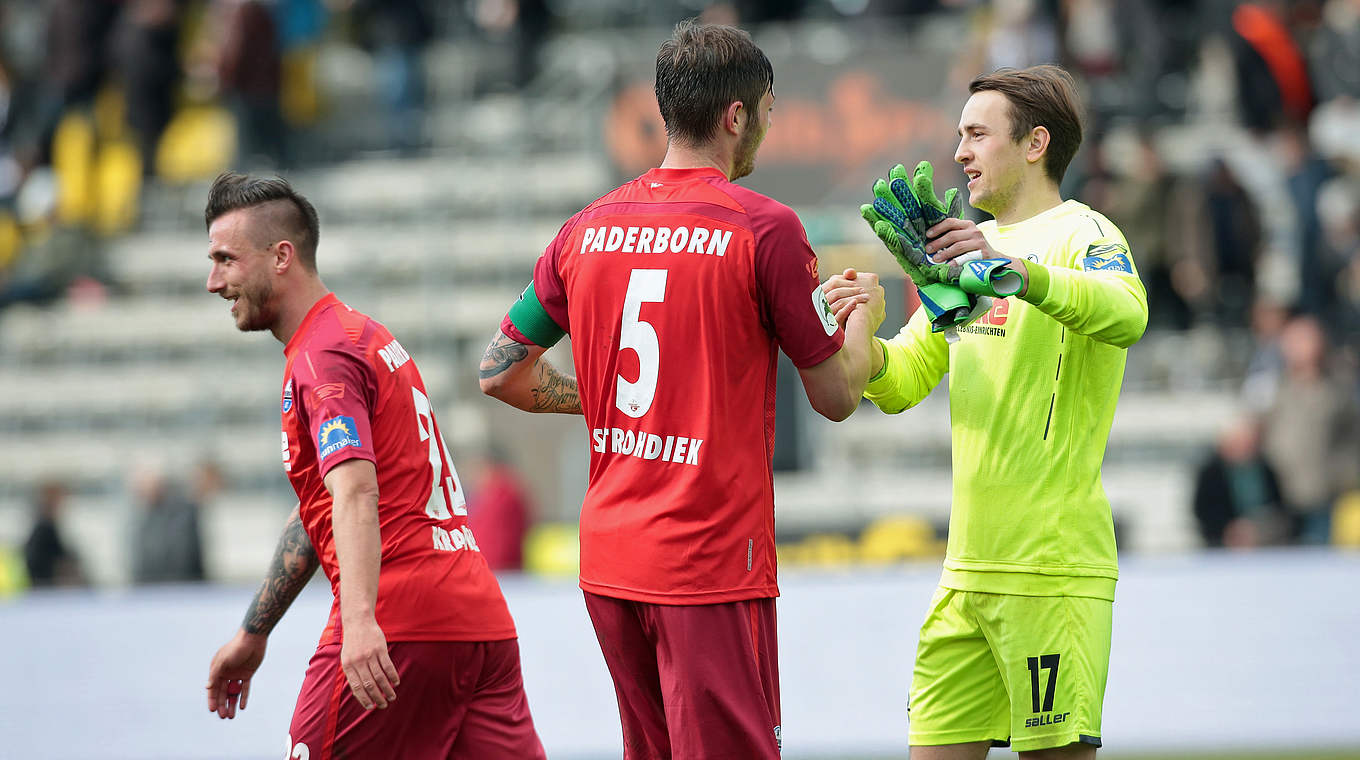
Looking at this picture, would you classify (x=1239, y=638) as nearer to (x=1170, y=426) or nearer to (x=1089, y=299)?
(x=1170, y=426)

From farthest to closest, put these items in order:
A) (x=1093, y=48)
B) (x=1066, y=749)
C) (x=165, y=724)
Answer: (x=1093, y=48) → (x=165, y=724) → (x=1066, y=749)

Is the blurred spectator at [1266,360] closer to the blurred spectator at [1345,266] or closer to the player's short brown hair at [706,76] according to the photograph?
the blurred spectator at [1345,266]

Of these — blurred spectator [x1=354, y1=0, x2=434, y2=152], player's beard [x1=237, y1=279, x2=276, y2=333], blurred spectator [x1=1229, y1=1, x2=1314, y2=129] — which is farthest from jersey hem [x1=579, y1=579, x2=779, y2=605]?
blurred spectator [x1=354, y1=0, x2=434, y2=152]

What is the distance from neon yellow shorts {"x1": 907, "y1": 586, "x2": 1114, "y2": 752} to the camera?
4.03 meters

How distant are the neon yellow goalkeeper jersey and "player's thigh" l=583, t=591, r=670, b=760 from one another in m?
0.89

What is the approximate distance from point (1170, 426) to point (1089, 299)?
9165 millimetres

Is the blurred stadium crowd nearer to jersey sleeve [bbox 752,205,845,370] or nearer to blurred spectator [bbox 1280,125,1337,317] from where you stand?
blurred spectator [bbox 1280,125,1337,317]

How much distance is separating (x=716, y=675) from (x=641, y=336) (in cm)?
85

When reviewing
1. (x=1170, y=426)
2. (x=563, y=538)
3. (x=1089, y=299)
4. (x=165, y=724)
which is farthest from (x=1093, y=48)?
(x=1089, y=299)

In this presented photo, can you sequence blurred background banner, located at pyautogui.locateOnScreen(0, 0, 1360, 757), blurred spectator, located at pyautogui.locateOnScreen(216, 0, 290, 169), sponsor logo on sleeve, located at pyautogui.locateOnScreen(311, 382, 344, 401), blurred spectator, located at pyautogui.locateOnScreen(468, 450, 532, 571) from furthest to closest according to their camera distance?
blurred spectator, located at pyautogui.locateOnScreen(216, 0, 290, 169) < blurred spectator, located at pyautogui.locateOnScreen(468, 450, 532, 571) < blurred background banner, located at pyautogui.locateOnScreen(0, 0, 1360, 757) < sponsor logo on sleeve, located at pyautogui.locateOnScreen(311, 382, 344, 401)

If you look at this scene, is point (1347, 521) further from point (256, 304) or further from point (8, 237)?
point (8, 237)

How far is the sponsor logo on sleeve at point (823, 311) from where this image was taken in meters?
3.80

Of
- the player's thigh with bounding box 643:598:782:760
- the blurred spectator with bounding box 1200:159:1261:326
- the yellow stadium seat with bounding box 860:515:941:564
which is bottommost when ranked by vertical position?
the yellow stadium seat with bounding box 860:515:941:564

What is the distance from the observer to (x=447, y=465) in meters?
4.47
